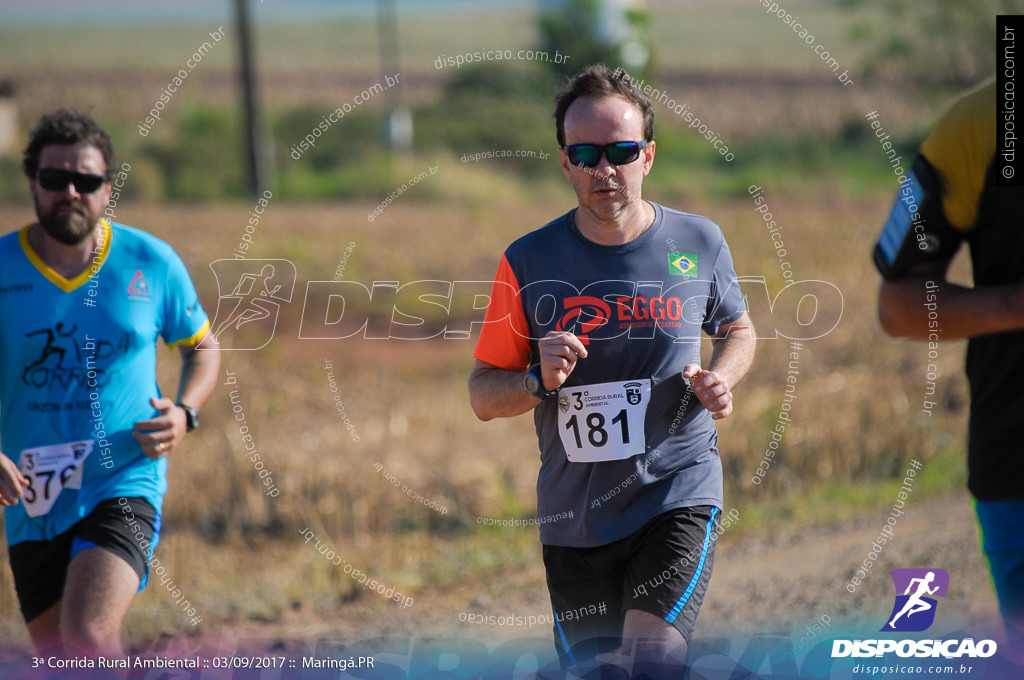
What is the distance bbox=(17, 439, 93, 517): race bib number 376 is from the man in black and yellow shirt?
113 inches

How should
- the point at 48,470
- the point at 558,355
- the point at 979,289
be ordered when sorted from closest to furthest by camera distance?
the point at 979,289 → the point at 558,355 → the point at 48,470

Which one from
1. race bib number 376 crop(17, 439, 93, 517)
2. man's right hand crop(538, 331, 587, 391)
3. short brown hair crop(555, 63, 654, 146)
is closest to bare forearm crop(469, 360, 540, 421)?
man's right hand crop(538, 331, 587, 391)

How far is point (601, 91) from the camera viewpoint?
334cm

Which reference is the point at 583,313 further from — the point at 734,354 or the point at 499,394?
the point at 734,354

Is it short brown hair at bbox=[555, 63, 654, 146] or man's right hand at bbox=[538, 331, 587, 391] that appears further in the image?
short brown hair at bbox=[555, 63, 654, 146]

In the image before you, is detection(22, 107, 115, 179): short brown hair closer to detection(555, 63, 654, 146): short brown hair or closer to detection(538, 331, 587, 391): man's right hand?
detection(555, 63, 654, 146): short brown hair

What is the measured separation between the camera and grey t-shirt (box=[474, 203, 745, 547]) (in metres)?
3.29

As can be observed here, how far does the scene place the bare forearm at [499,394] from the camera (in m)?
3.30

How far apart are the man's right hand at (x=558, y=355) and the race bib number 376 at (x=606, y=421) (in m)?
0.18

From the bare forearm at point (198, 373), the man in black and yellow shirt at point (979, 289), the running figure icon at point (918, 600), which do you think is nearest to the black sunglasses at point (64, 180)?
the bare forearm at point (198, 373)

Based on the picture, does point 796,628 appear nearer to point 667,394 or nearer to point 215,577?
point 667,394

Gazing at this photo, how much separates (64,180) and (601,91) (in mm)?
2028

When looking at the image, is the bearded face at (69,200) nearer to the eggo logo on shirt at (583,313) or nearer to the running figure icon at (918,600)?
the eggo logo on shirt at (583,313)

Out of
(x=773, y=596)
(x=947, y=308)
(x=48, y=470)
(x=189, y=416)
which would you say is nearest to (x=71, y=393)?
(x=48, y=470)
